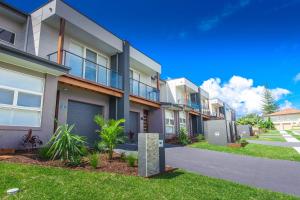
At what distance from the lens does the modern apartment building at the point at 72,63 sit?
10.0 m

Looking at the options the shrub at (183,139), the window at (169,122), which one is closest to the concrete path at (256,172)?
the shrub at (183,139)

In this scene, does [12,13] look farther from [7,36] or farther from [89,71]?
[89,71]

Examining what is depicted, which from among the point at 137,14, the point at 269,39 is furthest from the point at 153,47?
the point at 269,39

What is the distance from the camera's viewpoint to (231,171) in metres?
8.20

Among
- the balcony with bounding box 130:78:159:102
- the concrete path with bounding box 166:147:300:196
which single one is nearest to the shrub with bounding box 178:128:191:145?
the balcony with bounding box 130:78:159:102

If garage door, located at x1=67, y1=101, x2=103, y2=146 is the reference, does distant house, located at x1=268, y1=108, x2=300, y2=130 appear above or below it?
above

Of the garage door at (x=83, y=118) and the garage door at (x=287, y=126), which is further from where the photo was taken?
the garage door at (x=287, y=126)

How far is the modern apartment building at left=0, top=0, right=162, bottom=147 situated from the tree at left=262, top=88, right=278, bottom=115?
79.5 m

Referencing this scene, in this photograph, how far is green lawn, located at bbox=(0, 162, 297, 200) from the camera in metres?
4.60

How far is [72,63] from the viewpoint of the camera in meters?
11.9

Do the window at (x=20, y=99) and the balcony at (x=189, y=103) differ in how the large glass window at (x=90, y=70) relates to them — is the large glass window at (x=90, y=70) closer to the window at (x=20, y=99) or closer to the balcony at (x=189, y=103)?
the window at (x=20, y=99)

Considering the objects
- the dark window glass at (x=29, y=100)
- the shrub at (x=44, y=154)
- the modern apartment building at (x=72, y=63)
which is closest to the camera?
the shrub at (x=44, y=154)

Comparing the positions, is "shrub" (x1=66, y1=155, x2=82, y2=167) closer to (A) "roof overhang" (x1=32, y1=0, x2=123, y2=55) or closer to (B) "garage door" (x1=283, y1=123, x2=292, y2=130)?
(A) "roof overhang" (x1=32, y1=0, x2=123, y2=55)

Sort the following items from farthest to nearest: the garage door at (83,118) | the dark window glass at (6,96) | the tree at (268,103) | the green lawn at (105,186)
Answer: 1. the tree at (268,103)
2. the garage door at (83,118)
3. the dark window glass at (6,96)
4. the green lawn at (105,186)
